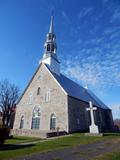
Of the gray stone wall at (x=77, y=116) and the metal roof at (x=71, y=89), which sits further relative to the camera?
the metal roof at (x=71, y=89)

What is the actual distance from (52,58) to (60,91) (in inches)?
357

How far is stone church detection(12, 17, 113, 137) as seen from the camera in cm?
2370

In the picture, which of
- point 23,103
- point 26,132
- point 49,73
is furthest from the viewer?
point 23,103

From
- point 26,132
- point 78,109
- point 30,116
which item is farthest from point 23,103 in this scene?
point 78,109

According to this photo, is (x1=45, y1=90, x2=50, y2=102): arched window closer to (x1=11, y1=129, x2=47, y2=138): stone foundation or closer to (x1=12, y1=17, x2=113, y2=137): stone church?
(x1=12, y1=17, x2=113, y2=137): stone church

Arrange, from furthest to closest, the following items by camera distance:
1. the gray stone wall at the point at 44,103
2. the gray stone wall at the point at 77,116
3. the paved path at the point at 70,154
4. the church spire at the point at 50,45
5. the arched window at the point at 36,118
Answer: the church spire at the point at 50,45 → the arched window at the point at 36,118 → the gray stone wall at the point at 44,103 → the gray stone wall at the point at 77,116 → the paved path at the point at 70,154

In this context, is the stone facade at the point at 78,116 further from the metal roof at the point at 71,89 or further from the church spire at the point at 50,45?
the church spire at the point at 50,45

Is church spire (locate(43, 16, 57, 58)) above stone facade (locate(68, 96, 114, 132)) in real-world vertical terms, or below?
above

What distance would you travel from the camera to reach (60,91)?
2531 centimetres

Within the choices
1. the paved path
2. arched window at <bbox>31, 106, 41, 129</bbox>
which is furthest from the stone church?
the paved path

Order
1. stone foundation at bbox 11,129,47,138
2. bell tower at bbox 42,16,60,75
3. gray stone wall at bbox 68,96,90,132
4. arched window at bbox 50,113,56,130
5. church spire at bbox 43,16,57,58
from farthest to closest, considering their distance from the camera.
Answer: church spire at bbox 43,16,57,58, bell tower at bbox 42,16,60,75, arched window at bbox 50,113,56,130, gray stone wall at bbox 68,96,90,132, stone foundation at bbox 11,129,47,138

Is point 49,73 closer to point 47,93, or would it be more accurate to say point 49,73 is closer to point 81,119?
point 47,93

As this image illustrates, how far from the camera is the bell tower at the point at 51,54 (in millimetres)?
30984

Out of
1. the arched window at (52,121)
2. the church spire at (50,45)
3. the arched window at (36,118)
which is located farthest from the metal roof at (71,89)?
the arched window at (36,118)
